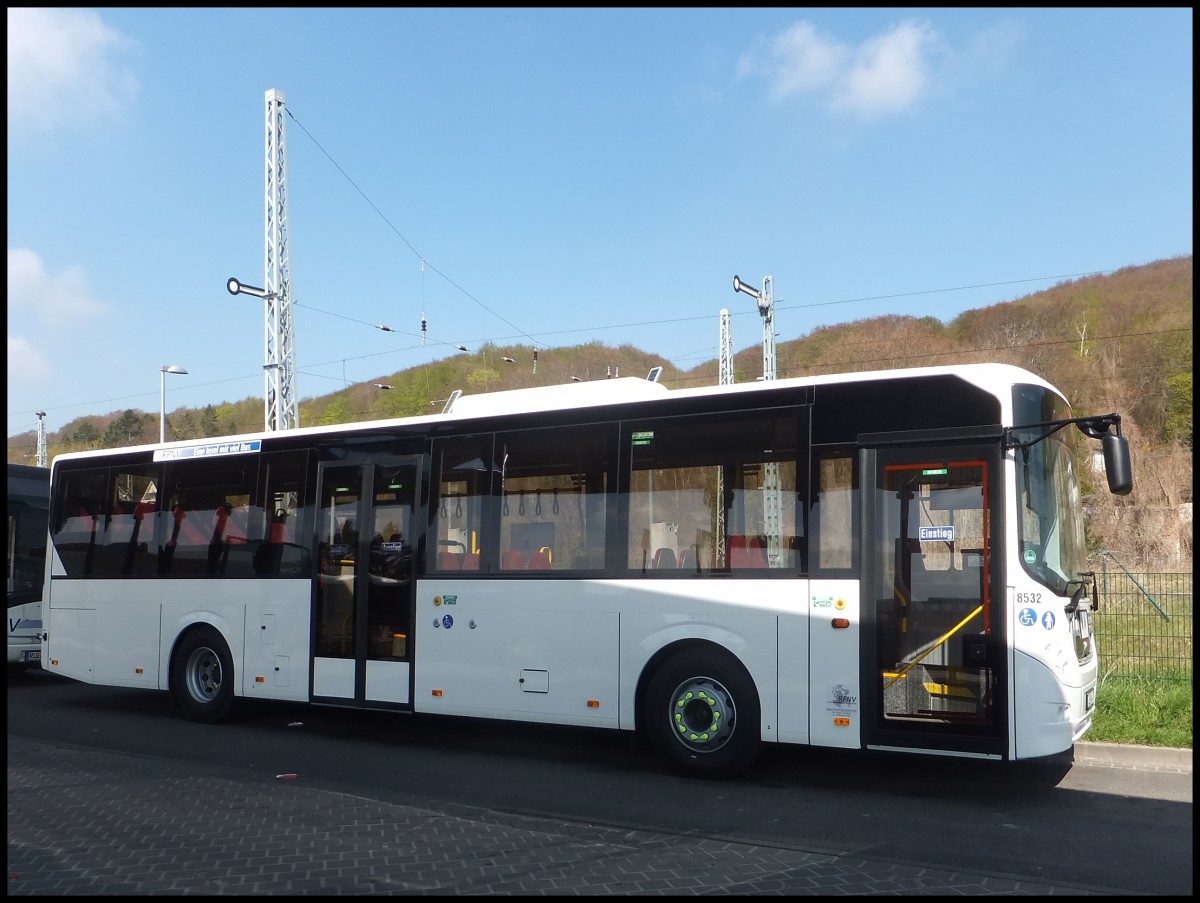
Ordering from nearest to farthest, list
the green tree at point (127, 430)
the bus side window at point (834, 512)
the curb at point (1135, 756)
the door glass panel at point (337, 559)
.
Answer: the bus side window at point (834, 512)
the curb at point (1135, 756)
the door glass panel at point (337, 559)
the green tree at point (127, 430)

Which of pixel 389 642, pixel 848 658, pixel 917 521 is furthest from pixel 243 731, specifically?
pixel 917 521

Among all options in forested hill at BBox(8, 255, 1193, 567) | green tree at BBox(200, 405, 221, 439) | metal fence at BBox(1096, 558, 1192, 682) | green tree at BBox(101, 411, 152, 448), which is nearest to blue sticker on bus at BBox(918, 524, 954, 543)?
metal fence at BBox(1096, 558, 1192, 682)

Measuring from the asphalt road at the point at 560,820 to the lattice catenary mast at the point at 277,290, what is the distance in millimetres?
10166

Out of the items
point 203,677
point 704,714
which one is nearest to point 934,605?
point 704,714

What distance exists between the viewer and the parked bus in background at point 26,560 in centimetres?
1546

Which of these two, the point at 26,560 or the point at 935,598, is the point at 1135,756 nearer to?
the point at 935,598

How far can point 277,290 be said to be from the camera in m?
20.2

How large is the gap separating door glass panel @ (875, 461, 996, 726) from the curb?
2.38m

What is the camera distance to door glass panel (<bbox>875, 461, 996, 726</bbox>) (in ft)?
24.9

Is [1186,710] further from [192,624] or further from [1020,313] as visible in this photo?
[1020,313]

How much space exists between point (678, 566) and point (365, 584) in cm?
351

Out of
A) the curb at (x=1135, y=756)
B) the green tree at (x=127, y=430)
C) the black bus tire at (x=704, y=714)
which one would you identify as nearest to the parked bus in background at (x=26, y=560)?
the black bus tire at (x=704, y=714)

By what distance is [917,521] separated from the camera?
7.90m

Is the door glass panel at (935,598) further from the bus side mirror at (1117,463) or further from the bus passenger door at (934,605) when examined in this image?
the bus side mirror at (1117,463)
